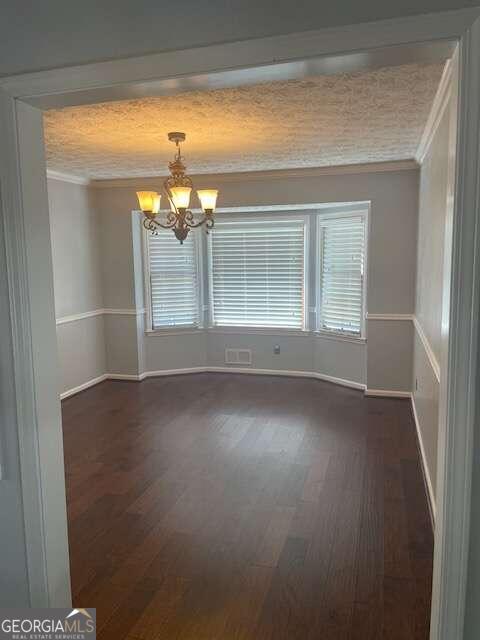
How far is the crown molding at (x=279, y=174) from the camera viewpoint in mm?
5002

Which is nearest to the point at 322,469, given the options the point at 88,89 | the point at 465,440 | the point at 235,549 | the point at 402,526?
the point at 402,526

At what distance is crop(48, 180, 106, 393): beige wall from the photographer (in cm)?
541

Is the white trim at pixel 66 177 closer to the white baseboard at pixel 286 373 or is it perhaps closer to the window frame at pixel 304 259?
the window frame at pixel 304 259

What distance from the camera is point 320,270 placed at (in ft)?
20.2

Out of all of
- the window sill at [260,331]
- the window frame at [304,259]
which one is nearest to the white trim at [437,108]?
the window frame at [304,259]

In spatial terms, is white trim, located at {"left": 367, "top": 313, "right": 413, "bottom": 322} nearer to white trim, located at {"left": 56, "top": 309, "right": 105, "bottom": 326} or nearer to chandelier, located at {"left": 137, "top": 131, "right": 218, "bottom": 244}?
chandelier, located at {"left": 137, "top": 131, "right": 218, "bottom": 244}

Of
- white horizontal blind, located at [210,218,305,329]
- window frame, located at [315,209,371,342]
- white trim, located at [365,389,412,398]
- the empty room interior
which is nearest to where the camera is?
the empty room interior

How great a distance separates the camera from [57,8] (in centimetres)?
154

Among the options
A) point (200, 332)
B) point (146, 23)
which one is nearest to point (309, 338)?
point (200, 332)

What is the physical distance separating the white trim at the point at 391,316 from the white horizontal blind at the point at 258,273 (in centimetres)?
117

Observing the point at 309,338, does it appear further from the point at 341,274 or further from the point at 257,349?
the point at 341,274

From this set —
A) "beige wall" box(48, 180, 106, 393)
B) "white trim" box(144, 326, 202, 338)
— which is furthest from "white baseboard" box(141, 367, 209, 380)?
"beige wall" box(48, 180, 106, 393)

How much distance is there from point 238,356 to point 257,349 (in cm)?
30

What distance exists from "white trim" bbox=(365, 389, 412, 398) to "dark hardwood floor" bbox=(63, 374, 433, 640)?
0.21m
